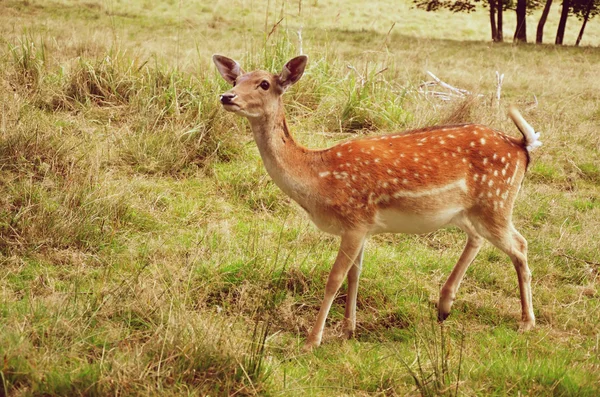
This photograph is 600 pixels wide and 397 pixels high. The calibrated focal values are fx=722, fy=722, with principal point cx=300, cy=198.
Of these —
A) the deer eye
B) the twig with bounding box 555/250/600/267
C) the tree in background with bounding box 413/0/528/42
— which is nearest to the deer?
the deer eye

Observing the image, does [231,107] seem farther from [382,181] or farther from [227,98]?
[382,181]

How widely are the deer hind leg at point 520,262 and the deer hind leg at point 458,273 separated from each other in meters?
0.14

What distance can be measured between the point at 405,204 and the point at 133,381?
192 cm

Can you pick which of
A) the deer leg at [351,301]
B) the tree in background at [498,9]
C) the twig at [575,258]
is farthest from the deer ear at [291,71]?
the tree in background at [498,9]

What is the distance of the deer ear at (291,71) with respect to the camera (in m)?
4.30

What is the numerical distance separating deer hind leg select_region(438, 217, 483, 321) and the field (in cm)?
14

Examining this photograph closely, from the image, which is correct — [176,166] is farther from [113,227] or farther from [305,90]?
[305,90]

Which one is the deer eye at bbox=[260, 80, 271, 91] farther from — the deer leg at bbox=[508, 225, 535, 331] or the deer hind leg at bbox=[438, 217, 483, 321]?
the deer leg at bbox=[508, 225, 535, 331]

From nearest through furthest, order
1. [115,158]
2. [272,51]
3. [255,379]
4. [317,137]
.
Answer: [255,379]
[115,158]
[317,137]
[272,51]

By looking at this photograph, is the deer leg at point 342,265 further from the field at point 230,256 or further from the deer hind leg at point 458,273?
the deer hind leg at point 458,273

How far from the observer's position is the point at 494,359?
3775 millimetres

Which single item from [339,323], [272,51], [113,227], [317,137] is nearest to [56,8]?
[272,51]

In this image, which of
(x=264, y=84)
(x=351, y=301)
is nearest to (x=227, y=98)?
(x=264, y=84)

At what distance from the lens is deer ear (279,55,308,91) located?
430cm
